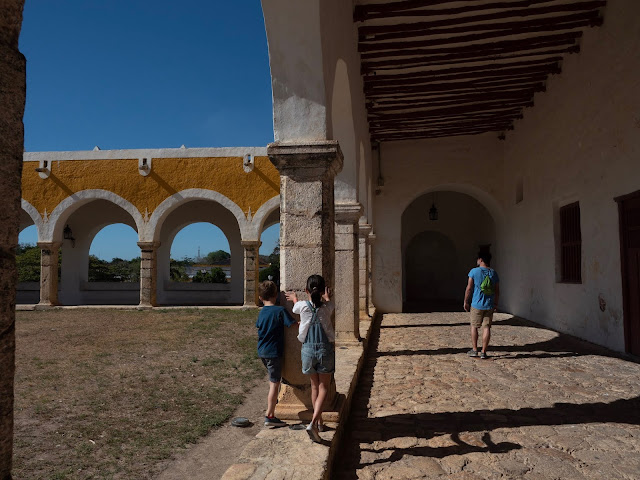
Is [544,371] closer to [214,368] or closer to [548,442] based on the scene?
[548,442]

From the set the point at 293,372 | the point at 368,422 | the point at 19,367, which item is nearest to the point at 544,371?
the point at 368,422

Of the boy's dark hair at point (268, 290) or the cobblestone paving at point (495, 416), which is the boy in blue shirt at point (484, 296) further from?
the boy's dark hair at point (268, 290)

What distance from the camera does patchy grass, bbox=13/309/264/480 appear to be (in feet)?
11.8

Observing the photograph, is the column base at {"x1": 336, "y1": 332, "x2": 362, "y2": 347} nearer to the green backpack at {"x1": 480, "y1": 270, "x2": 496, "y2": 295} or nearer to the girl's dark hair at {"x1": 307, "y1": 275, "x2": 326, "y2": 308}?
the green backpack at {"x1": 480, "y1": 270, "x2": 496, "y2": 295}

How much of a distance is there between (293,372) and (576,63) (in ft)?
22.9

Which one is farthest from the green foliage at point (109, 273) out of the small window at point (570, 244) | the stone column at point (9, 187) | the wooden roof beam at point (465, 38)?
the stone column at point (9, 187)

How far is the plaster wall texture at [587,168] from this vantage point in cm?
621

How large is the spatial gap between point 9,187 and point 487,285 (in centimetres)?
572

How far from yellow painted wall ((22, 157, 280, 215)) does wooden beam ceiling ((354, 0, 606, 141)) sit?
5005mm

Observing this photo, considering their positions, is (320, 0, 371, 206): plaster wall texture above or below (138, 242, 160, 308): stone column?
above

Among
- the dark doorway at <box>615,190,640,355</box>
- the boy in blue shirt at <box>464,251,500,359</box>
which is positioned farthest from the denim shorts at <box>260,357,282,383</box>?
the dark doorway at <box>615,190,640,355</box>

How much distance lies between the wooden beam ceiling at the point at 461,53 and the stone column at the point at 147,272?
25.4 feet

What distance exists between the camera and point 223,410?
4.73m

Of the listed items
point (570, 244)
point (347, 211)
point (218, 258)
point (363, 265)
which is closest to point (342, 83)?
point (347, 211)
